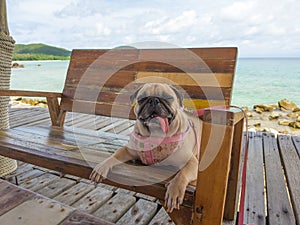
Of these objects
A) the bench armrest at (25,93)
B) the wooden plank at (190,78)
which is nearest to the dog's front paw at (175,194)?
the wooden plank at (190,78)

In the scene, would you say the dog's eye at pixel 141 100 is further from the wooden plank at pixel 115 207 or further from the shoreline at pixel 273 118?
the shoreline at pixel 273 118

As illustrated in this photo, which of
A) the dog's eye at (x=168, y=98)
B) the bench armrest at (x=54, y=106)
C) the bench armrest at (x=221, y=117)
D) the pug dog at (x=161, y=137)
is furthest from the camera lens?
the bench armrest at (x=54, y=106)

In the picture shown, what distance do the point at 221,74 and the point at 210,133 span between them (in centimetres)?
84

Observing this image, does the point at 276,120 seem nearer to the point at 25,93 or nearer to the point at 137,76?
the point at 137,76

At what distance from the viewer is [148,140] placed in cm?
111

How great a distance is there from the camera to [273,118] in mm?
5883

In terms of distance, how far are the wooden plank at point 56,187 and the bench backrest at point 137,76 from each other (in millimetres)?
574

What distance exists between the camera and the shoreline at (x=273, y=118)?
464 centimetres

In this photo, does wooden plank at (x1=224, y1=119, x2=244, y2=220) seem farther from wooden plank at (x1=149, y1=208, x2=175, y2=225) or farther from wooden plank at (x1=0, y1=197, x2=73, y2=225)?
wooden plank at (x1=0, y1=197, x2=73, y2=225)

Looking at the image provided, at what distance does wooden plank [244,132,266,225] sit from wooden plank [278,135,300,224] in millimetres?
189

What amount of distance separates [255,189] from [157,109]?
1.18 meters

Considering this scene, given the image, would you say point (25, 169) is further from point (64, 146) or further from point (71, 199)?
point (64, 146)

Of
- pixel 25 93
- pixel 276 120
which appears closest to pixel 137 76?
pixel 25 93

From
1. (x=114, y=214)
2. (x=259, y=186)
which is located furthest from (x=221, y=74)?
(x=114, y=214)
